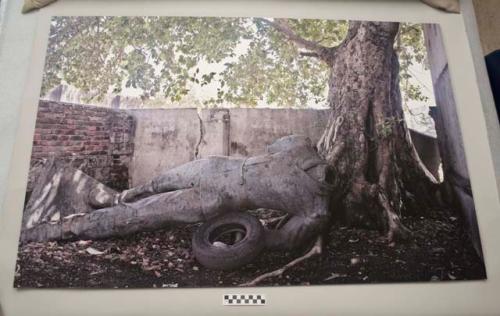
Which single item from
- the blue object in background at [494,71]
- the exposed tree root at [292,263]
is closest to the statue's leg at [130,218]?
the exposed tree root at [292,263]

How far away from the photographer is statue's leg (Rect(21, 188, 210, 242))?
226 centimetres

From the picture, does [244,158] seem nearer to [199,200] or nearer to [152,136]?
[199,200]

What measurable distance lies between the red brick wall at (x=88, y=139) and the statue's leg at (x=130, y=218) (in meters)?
0.20

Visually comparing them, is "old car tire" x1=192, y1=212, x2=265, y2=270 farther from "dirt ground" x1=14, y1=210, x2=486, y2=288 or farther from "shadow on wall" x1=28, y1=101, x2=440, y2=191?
"shadow on wall" x1=28, y1=101, x2=440, y2=191

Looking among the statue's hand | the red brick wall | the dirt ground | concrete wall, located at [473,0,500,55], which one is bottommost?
the dirt ground

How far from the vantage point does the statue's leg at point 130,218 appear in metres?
2.26

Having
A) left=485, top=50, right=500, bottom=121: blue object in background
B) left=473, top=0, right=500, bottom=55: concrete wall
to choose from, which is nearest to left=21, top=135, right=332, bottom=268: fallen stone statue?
left=485, top=50, right=500, bottom=121: blue object in background

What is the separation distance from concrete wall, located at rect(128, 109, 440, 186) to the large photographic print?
0.4 inches

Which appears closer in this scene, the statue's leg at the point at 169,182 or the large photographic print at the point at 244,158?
the large photographic print at the point at 244,158

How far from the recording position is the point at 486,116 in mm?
2529

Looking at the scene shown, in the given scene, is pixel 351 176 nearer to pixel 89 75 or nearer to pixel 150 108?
pixel 150 108

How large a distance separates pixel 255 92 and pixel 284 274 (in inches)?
51.5

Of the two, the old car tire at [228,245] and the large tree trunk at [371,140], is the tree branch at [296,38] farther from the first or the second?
the old car tire at [228,245]

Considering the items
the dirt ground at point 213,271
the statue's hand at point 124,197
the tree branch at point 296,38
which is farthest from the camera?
the tree branch at point 296,38
